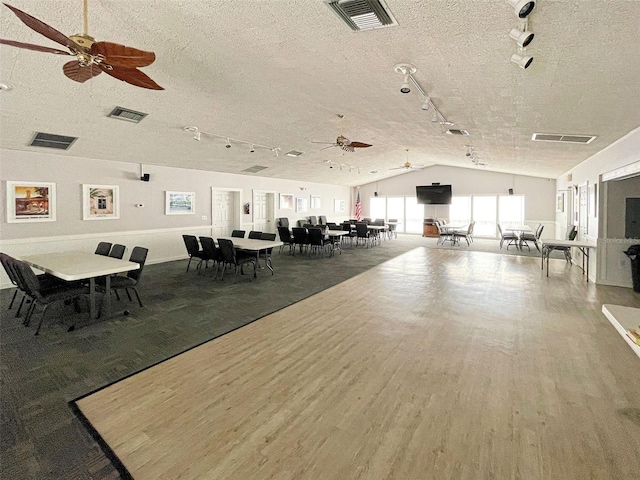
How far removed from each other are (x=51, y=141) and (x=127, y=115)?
5.95 ft

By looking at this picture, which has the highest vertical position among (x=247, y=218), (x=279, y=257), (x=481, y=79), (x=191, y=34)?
(x=191, y=34)

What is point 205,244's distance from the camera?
21.1 ft

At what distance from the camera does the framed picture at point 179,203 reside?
27.5ft

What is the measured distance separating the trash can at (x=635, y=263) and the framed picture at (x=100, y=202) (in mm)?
10283

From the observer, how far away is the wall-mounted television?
14.1 metres

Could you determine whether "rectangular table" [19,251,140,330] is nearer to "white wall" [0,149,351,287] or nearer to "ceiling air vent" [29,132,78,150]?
"white wall" [0,149,351,287]

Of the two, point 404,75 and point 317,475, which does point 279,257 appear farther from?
point 317,475

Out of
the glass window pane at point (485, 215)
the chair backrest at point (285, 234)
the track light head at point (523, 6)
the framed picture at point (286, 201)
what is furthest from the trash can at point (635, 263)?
the framed picture at point (286, 201)

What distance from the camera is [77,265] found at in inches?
165

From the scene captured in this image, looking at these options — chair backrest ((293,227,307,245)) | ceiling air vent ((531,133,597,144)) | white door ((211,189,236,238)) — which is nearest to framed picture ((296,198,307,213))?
white door ((211,189,236,238))

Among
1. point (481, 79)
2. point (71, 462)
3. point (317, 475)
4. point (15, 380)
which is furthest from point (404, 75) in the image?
point (15, 380)

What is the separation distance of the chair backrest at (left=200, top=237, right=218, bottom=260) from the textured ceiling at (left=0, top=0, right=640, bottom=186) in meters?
2.16

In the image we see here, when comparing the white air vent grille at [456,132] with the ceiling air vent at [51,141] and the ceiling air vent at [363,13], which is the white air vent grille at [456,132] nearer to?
the ceiling air vent at [363,13]

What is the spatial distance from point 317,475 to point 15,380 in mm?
2741
